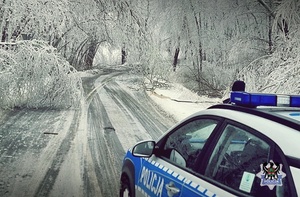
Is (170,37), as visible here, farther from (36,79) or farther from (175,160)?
(175,160)

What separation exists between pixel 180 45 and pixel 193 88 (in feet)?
10.1

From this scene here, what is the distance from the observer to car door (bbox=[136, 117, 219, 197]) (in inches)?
115

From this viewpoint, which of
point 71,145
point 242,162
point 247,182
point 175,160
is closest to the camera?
point 247,182

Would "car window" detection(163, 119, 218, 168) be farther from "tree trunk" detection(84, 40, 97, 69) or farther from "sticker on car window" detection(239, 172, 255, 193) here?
"tree trunk" detection(84, 40, 97, 69)

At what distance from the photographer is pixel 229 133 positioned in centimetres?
268

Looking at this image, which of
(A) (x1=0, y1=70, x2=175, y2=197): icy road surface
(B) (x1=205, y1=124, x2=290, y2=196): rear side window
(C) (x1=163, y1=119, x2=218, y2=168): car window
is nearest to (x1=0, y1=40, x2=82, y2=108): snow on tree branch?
(A) (x1=0, y1=70, x2=175, y2=197): icy road surface

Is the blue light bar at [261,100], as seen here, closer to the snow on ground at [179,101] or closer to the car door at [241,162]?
the car door at [241,162]

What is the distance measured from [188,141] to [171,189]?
0.52 m

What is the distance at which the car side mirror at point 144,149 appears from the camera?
3658mm

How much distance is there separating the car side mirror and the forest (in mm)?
7319

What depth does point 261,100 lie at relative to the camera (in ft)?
9.19

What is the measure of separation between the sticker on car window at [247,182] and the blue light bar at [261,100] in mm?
594

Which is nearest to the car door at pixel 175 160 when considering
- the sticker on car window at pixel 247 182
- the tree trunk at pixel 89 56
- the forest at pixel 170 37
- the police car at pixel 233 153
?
the police car at pixel 233 153

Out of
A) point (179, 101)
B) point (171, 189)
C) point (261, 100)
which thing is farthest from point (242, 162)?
point (179, 101)
